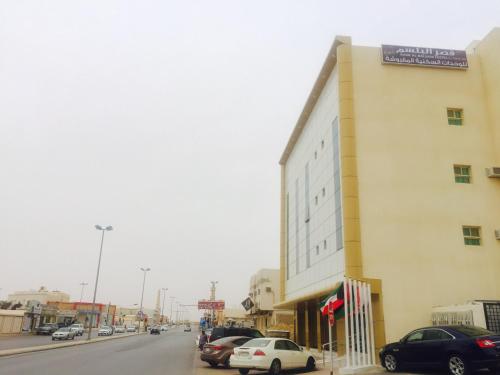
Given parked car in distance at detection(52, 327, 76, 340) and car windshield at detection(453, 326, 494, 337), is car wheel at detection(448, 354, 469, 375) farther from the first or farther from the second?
parked car in distance at detection(52, 327, 76, 340)

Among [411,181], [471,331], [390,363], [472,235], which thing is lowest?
[390,363]

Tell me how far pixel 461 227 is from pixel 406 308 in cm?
573

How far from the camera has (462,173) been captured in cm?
2455

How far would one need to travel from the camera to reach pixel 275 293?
79.1 m

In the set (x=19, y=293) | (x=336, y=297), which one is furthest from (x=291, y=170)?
(x=19, y=293)

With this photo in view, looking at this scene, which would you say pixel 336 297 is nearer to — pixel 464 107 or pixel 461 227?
pixel 461 227

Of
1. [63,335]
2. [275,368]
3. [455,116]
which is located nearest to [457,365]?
[275,368]

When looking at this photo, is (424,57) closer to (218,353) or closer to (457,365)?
(457,365)

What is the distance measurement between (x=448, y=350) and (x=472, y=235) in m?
12.0

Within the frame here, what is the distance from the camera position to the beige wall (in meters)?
22.0

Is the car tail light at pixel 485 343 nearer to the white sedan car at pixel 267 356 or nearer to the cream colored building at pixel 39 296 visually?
the white sedan car at pixel 267 356

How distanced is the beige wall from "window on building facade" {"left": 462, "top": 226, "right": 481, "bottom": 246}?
Result: 0.31 meters

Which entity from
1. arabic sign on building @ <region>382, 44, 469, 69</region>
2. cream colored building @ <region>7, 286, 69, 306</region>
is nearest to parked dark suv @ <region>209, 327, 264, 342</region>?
arabic sign on building @ <region>382, 44, 469, 69</region>

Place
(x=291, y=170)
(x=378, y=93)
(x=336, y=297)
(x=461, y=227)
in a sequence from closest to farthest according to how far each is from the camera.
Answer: (x=336, y=297) → (x=461, y=227) → (x=378, y=93) → (x=291, y=170)
